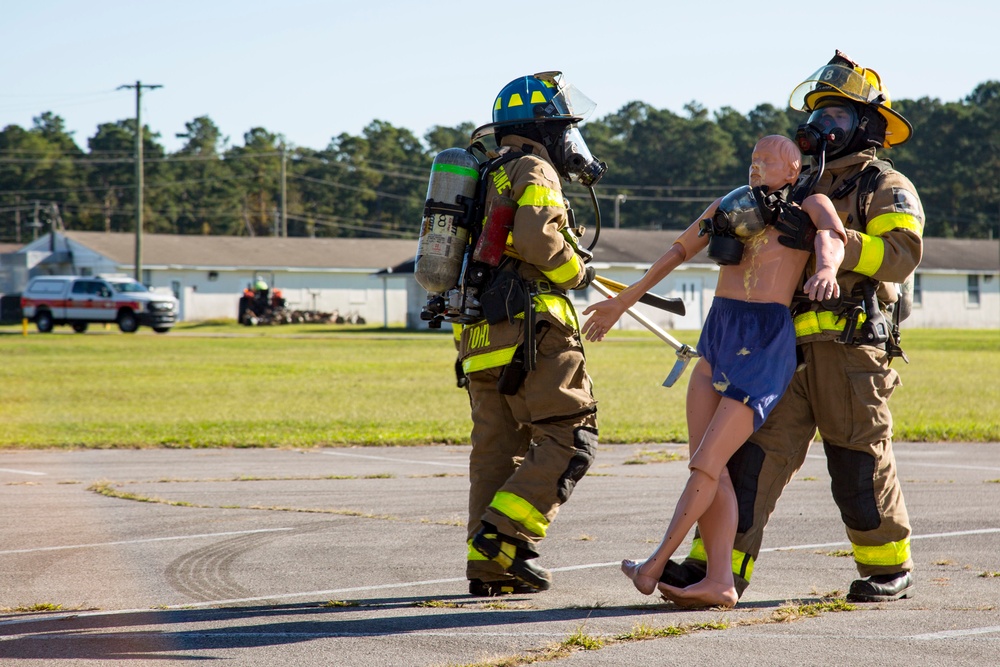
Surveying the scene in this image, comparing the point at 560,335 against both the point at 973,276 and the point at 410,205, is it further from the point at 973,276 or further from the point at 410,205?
the point at 410,205

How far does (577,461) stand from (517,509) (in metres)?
0.34

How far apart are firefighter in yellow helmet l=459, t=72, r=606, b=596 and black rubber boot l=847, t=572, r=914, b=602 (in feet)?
4.01

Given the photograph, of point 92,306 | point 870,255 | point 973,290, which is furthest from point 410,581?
point 973,290

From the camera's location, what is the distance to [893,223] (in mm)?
5117

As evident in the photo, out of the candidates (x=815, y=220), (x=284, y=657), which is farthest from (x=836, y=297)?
(x=284, y=657)

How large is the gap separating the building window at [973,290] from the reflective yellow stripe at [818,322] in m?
59.8

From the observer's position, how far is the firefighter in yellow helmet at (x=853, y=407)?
16.8 feet

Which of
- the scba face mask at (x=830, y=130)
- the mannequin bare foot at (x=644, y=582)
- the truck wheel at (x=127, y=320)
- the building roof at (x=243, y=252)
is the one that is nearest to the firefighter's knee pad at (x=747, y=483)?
the mannequin bare foot at (x=644, y=582)

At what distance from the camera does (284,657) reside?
14.0 ft

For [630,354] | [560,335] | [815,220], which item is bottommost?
[630,354]

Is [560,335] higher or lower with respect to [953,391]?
higher

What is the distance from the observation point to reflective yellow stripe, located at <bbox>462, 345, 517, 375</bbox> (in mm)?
5453

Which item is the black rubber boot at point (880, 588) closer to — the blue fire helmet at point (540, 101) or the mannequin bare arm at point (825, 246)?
the mannequin bare arm at point (825, 246)

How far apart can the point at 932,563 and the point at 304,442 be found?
308 inches
